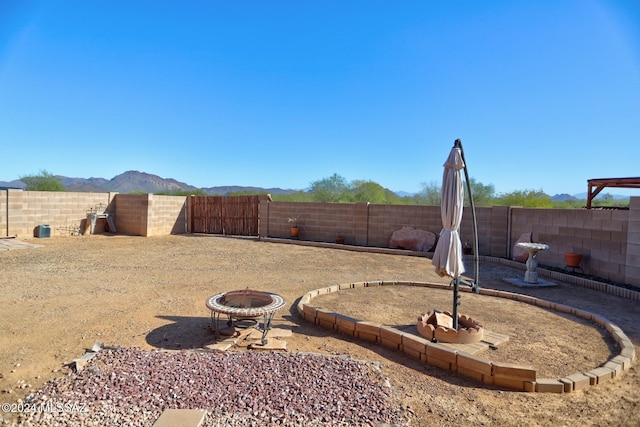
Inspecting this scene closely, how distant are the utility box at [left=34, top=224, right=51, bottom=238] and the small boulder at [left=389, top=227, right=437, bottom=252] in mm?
12359

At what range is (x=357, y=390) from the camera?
9.59 ft

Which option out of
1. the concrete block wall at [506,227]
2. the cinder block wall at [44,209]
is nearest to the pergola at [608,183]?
the concrete block wall at [506,227]

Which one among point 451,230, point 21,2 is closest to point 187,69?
point 21,2

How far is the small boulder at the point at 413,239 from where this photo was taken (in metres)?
11.1

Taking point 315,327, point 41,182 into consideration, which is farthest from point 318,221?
point 41,182

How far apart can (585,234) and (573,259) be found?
0.62 meters

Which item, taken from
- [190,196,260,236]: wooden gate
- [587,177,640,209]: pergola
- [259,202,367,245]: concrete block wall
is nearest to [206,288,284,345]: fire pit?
[259,202,367,245]: concrete block wall

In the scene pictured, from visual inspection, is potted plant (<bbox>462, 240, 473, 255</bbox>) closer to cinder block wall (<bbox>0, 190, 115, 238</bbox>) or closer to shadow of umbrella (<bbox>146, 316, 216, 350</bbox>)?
shadow of umbrella (<bbox>146, 316, 216, 350</bbox>)

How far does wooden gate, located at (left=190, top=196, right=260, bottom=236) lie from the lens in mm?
14997

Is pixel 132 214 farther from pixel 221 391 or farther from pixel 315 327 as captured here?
pixel 221 391

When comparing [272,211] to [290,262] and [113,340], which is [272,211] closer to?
[290,262]

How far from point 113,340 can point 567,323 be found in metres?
5.83

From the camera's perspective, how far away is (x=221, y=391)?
112 inches

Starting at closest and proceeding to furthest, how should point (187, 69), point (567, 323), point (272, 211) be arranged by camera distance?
point (567, 323) < point (272, 211) < point (187, 69)
